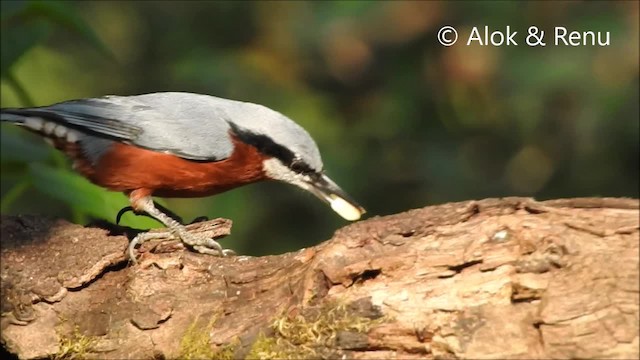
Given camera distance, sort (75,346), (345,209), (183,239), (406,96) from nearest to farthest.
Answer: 1. (75,346)
2. (183,239)
3. (345,209)
4. (406,96)

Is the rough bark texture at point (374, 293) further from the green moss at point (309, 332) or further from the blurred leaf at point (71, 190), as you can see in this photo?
the blurred leaf at point (71, 190)

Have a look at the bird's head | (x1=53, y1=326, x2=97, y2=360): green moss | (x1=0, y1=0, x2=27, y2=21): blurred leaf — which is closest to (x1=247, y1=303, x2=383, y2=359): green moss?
(x1=53, y1=326, x2=97, y2=360): green moss

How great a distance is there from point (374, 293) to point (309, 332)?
0.22 metres

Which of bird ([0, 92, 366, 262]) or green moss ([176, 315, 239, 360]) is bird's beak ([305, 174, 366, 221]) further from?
green moss ([176, 315, 239, 360])

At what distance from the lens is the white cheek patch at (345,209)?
4324 mm

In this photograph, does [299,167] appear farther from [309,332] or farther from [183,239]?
[309,332]

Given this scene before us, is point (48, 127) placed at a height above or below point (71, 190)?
above

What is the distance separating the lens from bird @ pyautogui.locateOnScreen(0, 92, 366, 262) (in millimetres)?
4094

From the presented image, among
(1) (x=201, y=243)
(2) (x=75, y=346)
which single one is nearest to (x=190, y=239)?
(1) (x=201, y=243)

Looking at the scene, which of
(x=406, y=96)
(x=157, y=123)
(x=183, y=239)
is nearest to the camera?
(x=183, y=239)

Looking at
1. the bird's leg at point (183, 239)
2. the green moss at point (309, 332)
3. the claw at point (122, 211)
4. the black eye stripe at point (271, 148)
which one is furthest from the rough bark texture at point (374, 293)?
the black eye stripe at point (271, 148)

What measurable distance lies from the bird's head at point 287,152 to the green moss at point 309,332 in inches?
57.1

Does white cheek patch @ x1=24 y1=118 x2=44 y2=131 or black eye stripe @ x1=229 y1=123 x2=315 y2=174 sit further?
black eye stripe @ x1=229 y1=123 x2=315 y2=174

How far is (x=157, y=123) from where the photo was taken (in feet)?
13.7
